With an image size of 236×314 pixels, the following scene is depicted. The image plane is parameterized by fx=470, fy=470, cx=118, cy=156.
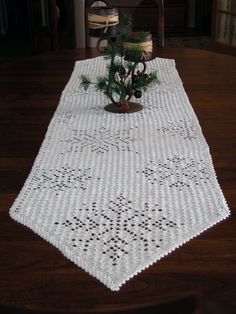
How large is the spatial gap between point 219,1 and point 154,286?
3.74m

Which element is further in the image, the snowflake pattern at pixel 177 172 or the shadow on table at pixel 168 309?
the snowflake pattern at pixel 177 172

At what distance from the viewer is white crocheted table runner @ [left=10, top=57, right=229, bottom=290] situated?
73cm

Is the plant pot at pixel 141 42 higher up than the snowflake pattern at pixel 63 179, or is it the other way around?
the plant pot at pixel 141 42

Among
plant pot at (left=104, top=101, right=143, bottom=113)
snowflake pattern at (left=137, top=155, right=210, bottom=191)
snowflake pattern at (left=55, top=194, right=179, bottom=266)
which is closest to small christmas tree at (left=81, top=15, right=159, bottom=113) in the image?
plant pot at (left=104, top=101, right=143, bottom=113)

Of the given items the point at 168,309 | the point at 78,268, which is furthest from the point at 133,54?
the point at 168,309

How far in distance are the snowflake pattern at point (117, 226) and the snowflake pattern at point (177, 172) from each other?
102 mm

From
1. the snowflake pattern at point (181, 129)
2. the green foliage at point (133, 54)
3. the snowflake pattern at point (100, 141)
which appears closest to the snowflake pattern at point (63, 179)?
the snowflake pattern at point (100, 141)

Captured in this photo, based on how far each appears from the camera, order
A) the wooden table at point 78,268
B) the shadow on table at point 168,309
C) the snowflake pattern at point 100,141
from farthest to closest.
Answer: the snowflake pattern at point 100,141 < the wooden table at point 78,268 < the shadow on table at point 168,309

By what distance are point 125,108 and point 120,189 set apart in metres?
0.45

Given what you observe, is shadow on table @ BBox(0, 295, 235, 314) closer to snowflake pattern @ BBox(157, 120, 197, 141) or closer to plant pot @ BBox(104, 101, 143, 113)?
snowflake pattern @ BBox(157, 120, 197, 141)

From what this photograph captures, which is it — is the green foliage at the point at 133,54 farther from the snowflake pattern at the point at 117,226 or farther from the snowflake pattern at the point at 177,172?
the snowflake pattern at the point at 117,226

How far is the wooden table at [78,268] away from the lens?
24.5 inches

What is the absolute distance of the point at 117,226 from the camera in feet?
2.56

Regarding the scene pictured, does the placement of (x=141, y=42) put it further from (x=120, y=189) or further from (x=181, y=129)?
(x=120, y=189)
